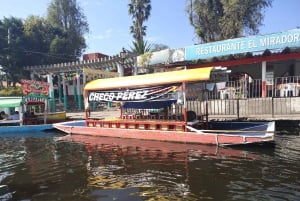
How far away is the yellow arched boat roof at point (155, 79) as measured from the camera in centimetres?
1518

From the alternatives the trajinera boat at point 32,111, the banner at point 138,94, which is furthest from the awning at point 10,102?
the banner at point 138,94

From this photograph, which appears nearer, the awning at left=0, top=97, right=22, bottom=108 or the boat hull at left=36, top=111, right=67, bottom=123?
the awning at left=0, top=97, right=22, bottom=108

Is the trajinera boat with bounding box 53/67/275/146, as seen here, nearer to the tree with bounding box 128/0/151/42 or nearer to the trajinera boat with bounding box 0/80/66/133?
the trajinera boat with bounding box 0/80/66/133

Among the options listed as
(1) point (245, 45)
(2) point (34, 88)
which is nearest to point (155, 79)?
(1) point (245, 45)

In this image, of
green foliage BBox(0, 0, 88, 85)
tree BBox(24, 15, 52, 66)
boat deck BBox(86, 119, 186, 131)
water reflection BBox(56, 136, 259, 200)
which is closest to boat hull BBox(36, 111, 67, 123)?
boat deck BBox(86, 119, 186, 131)

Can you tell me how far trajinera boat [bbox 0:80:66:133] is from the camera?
24.9m

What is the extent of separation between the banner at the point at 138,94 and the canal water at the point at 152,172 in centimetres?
238

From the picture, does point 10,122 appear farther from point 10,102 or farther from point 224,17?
point 224,17

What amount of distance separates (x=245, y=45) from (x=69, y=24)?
39852 mm

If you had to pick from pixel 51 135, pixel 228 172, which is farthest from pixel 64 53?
pixel 228 172

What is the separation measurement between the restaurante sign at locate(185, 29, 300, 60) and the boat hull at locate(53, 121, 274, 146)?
29.5 feet

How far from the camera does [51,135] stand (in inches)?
881

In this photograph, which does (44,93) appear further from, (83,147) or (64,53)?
(64,53)

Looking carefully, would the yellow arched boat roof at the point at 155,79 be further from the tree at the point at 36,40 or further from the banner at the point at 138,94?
the tree at the point at 36,40
